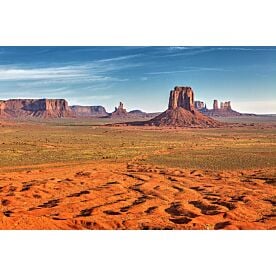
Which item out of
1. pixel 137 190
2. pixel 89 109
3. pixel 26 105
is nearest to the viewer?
pixel 137 190

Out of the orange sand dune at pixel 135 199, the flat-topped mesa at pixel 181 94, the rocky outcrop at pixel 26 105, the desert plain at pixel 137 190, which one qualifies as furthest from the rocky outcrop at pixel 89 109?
the orange sand dune at pixel 135 199

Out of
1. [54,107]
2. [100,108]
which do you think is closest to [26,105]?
[54,107]

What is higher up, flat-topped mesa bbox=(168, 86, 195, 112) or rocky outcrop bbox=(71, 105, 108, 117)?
flat-topped mesa bbox=(168, 86, 195, 112)

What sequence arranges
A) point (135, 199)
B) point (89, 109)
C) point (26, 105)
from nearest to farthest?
point (135, 199), point (89, 109), point (26, 105)

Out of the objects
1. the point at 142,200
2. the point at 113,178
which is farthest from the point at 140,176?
the point at 142,200

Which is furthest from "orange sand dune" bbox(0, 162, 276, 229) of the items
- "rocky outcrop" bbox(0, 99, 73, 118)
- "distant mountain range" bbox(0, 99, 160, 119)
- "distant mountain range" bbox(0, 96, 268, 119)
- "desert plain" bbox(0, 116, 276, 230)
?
"rocky outcrop" bbox(0, 99, 73, 118)

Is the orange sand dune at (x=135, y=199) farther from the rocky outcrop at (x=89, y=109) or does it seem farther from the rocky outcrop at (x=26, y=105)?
the rocky outcrop at (x=89, y=109)

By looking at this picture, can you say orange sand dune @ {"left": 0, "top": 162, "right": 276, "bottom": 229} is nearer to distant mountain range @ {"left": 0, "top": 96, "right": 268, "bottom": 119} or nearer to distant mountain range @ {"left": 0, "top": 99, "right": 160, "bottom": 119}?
distant mountain range @ {"left": 0, "top": 96, "right": 268, "bottom": 119}

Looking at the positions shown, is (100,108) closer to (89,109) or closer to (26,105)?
(89,109)

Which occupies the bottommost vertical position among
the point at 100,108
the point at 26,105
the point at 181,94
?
the point at 100,108

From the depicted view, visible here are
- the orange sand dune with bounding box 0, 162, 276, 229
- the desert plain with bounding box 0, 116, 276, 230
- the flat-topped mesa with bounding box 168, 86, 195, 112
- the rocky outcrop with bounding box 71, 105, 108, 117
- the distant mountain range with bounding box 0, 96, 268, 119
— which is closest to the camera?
the orange sand dune with bounding box 0, 162, 276, 229
